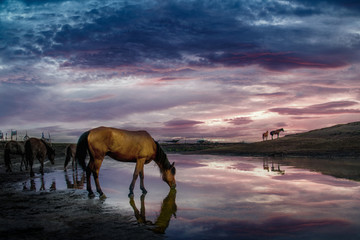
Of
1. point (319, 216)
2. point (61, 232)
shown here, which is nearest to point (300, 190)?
point (319, 216)

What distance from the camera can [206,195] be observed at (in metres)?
8.98

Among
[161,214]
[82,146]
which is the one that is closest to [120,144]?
[82,146]

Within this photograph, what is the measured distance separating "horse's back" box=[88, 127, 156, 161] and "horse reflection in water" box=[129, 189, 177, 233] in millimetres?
1616

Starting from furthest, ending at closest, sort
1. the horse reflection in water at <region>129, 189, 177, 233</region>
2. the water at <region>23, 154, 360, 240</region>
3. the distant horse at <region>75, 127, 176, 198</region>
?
the distant horse at <region>75, 127, 176, 198</region> < the horse reflection in water at <region>129, 189, 177, 233</region> < the water at <region>23, 154, 360, 240</region>

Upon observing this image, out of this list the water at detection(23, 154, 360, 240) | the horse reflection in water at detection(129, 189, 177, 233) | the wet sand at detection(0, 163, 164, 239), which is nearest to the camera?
the wet sand at detection(0, 163, 164, 239)

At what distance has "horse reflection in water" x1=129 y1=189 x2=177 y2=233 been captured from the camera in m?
5.49

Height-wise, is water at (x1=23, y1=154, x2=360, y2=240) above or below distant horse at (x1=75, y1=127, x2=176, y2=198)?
below

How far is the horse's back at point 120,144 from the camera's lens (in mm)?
9008

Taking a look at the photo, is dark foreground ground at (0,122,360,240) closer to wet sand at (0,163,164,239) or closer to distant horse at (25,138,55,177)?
wet sand at (0,163,164,239)

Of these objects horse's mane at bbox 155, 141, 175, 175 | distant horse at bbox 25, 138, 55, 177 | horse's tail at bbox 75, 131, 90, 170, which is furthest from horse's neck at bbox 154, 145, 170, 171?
distant horse at bbox 25, 138, 55, 177

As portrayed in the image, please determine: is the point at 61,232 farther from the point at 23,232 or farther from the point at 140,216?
the point at 140,216

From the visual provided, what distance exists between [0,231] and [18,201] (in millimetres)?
3296

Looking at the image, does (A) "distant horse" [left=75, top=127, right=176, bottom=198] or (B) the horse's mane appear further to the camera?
(B) the horse's mane

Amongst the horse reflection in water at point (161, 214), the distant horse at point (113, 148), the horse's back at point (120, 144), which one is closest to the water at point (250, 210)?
the horse reflection in water at point (161, 214)
